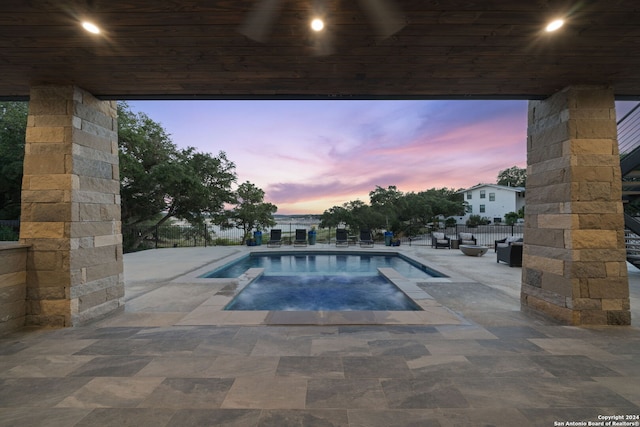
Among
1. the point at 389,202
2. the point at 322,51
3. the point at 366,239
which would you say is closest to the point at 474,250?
the point at 366,239

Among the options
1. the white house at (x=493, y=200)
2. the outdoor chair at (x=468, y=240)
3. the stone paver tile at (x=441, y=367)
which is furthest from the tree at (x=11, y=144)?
the white house at (x=493, y=200)

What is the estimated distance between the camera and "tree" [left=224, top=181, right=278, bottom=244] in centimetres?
1470

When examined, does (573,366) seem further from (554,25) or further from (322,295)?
(322,295)

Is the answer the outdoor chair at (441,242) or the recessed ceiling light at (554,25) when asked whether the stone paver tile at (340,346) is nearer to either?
the recessed ceiling light at (554,25)

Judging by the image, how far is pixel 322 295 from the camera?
18.0 ft

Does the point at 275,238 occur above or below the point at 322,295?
above

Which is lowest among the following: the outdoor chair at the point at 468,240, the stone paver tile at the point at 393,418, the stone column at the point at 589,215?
the stone paver tile at the point at 393,418

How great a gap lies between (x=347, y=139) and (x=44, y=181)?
44.1 feet

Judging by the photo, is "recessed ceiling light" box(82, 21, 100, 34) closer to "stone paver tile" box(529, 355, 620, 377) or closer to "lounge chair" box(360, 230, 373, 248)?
"stone paver tile" box(529, 355, 620, 377)

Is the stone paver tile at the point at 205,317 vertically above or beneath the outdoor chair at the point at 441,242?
beneath

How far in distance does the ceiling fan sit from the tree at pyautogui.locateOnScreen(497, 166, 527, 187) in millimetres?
43862

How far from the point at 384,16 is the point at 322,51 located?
0.68 meters

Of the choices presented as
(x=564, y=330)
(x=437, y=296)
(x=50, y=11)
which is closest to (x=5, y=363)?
Result: (x=50, y=11)

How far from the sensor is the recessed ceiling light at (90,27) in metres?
2.13
